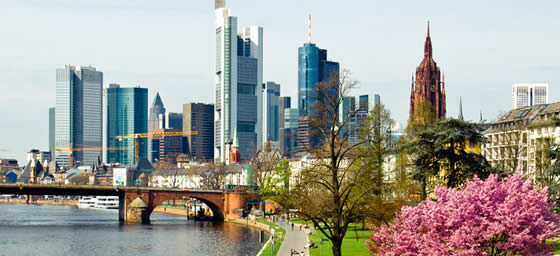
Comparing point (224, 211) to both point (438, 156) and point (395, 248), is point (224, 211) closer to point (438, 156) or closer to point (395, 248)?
point (438, 156)

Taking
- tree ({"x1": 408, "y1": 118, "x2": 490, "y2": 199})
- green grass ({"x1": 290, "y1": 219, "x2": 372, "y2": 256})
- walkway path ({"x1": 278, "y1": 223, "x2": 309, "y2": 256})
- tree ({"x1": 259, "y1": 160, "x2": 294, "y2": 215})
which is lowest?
walkway path ({"x1": 278, "y1": 223, "x2": 309, "y2": 256})

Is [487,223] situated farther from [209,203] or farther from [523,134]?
[209,203]

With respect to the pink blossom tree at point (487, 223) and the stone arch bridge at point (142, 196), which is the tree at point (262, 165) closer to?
the stone arch bridge at point (142, 196)

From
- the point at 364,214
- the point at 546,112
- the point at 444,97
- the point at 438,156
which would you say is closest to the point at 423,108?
the point at 438,156

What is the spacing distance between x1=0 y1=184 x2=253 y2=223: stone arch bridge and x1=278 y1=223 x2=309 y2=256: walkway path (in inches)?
1647

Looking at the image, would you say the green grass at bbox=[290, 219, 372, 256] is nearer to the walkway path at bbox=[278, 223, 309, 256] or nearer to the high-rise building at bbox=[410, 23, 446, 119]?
the walkway path at bbox=[278, 223, 309, 256]

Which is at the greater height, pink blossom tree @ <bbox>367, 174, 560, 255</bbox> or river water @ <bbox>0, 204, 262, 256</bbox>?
pink blossom tree @ <bbox>367, 174, 560, 255</bbox>

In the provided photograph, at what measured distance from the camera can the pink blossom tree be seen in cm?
3653

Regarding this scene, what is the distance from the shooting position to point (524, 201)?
3666cm

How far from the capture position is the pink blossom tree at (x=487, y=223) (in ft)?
120

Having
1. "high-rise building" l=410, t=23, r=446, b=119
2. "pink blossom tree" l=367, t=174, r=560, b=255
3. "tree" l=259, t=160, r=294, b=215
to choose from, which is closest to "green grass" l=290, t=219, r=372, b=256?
"tree" l=259, t=160, r=294, b=215

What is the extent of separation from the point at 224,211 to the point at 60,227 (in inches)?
1229

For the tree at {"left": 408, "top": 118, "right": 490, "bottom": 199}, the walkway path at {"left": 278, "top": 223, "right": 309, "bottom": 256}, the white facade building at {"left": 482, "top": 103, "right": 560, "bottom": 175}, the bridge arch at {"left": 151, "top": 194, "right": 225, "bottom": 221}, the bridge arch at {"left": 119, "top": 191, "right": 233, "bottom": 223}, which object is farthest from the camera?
the bridge arch at {"left": 151, "top": 194, "right": 225, "bottom": 221}

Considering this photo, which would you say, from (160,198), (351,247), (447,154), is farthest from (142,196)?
(447,154)
